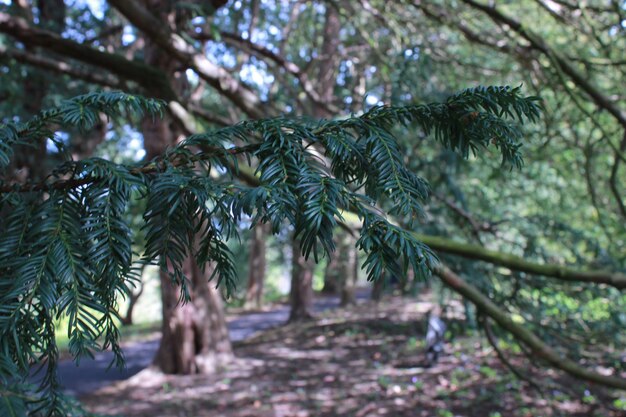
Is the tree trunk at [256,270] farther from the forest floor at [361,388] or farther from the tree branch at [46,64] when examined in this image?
the tree branch at [46,64]

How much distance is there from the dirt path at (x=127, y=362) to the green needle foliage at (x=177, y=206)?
141 inches

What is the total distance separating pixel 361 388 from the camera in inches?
274

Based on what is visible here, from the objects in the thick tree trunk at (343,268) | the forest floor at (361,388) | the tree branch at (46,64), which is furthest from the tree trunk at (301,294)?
the tree branch at (46,64)

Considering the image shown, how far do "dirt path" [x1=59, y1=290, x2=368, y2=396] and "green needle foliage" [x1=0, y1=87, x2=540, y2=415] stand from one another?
11.7 feet

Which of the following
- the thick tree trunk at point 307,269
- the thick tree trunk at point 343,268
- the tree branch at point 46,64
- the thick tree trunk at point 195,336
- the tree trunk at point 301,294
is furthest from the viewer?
the tree trunk at point 301,294

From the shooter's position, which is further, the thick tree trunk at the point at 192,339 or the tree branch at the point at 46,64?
the thick tree trunk at the point at 192,339

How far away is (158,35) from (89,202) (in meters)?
3.25

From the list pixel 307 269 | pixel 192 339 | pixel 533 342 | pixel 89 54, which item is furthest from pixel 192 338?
pixel 533 342

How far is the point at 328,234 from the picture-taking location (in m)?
0.93

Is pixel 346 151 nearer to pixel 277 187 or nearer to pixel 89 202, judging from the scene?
pixel 277 187

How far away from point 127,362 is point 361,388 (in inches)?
130

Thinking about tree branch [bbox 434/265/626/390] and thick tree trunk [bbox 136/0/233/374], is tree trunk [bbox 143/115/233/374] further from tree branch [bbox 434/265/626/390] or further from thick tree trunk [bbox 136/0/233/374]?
tree branch [bbox 434/265/626/390]

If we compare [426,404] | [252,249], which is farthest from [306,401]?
[252,249]

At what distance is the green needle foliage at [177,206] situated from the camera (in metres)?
0.95
